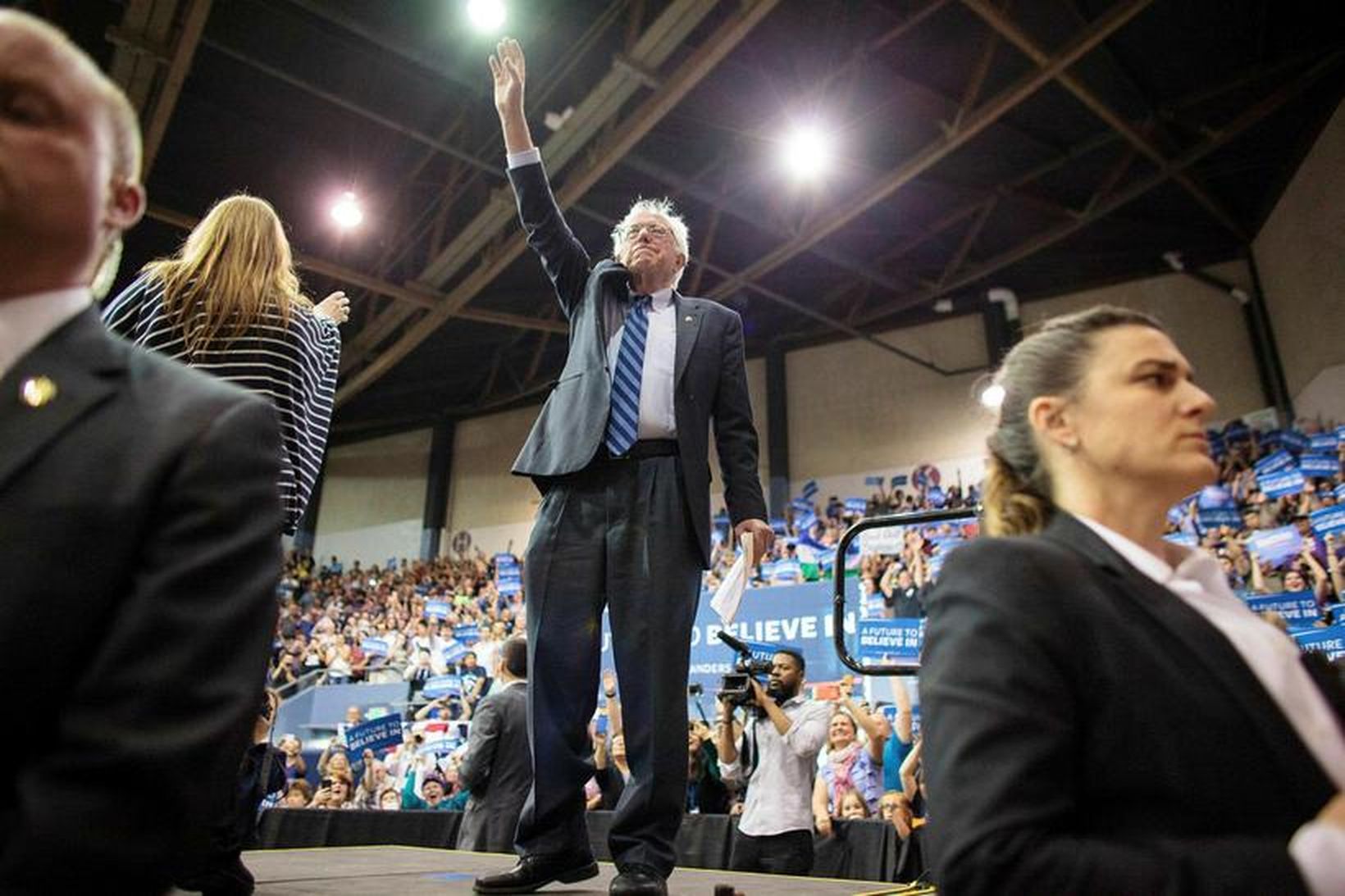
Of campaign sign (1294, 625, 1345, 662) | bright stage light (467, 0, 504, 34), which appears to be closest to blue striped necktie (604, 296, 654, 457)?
campaign sign (1294, 625, 1345, 662)

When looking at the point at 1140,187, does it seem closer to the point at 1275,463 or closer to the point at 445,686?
the point at 1275,463

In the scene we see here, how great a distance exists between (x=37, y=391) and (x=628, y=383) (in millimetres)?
1550

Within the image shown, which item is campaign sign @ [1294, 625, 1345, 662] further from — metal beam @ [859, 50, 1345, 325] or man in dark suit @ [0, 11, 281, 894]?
metal beam @ [859, 50, 1345, 325]

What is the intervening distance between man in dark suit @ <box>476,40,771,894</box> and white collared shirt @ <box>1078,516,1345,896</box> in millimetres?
1134

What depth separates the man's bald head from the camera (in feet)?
2.60

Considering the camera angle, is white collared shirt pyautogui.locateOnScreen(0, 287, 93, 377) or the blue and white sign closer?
white collared shirt pyautogui.locateOnScreen(0, 287, 93, 377)

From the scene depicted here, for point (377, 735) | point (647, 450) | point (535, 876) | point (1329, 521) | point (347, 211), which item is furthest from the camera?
point (347, 211)

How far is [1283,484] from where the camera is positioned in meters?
7.32

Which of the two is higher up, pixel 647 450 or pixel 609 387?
pixel 609 387

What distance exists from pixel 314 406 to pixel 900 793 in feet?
12.0

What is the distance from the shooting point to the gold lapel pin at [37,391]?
769 mm

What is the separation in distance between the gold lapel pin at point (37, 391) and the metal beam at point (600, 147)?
6.97 meters

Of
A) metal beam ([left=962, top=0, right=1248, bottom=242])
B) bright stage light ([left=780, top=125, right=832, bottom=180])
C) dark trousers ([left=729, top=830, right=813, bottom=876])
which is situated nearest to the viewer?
dark trousers ([left=729, top=830, right=813, bottom=876])

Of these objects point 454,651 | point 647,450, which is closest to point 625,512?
point 647,450
